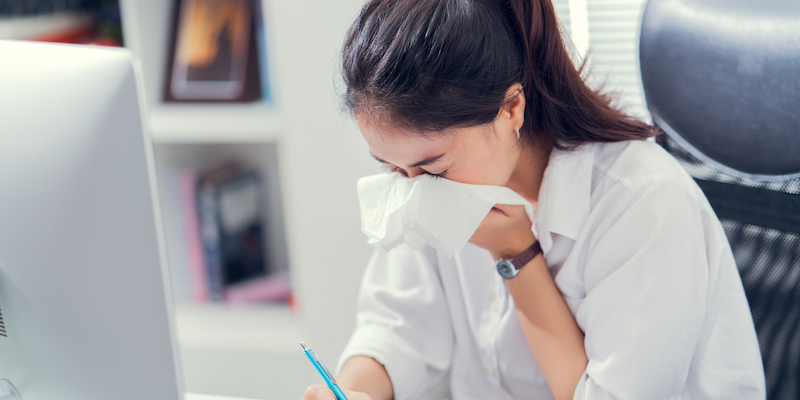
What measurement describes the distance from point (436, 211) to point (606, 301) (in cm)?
22

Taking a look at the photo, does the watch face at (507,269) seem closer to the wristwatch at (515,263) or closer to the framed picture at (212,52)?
the wristwatch at (515,263)

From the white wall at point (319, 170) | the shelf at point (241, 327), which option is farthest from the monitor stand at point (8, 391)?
the shelf at point (241, 327)

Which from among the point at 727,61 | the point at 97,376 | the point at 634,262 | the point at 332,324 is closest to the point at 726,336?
the point at 634,262

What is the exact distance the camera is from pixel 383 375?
0.87 m

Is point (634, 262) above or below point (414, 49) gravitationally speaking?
below

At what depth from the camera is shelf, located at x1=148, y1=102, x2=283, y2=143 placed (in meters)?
1.32

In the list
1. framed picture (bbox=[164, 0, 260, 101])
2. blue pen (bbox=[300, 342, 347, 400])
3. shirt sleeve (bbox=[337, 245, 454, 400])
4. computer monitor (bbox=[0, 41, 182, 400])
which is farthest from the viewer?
framed picture (bbox=[164, 0, 260, 101])

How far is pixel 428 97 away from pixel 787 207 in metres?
0.46

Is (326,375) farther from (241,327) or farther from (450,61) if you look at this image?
(241,327)

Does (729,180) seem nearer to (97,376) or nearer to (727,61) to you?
(727,61)

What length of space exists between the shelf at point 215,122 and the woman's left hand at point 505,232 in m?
0.65

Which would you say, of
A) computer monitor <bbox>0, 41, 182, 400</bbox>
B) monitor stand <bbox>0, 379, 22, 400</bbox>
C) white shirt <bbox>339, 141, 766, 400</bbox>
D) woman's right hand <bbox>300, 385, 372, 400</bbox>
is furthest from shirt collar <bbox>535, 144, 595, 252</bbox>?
monitor stand <bbox>0, 379, 22, 400</bbox>

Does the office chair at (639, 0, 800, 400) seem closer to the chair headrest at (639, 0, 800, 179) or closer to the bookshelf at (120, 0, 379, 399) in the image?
the chair headrest at (639, 0, 800, 179)

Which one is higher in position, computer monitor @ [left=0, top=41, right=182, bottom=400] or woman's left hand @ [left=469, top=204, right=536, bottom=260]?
computer monitor @ [left=0, top=41, right=182, bottom=400]
